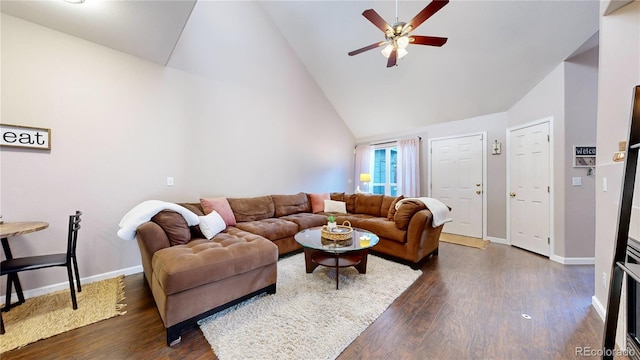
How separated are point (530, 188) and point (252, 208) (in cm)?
449

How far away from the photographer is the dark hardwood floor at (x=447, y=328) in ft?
4.77

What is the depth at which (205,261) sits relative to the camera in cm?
168

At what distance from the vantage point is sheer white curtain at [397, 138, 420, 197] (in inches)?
195

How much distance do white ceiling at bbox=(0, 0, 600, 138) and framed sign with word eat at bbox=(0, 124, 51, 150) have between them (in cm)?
102

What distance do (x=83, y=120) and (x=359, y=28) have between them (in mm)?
3899

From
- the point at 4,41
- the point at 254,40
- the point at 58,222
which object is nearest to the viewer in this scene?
the point at 4,41

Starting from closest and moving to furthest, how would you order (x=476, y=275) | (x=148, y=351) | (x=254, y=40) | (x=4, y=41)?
(x=148, y=351)
(x=4, y=41)
(x=476, y=275)
(x=254, y=40)

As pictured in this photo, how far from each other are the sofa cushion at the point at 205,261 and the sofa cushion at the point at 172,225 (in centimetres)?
10

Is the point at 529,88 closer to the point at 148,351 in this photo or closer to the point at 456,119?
the point at 456,119

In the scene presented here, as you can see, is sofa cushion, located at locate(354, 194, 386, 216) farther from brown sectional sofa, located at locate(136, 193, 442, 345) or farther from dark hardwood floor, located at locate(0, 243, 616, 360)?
dark hardwood floor, located at locate(0, 243, 616, 360)

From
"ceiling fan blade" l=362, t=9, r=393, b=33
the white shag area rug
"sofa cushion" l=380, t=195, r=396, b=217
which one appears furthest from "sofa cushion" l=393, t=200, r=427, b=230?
"ceiling fan blade" l=362, t=9, r=393, b=33

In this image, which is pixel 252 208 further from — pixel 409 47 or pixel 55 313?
pixel 409 47

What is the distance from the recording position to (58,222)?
7.38ft

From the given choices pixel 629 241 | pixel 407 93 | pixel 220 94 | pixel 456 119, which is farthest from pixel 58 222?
pixel 456 119
